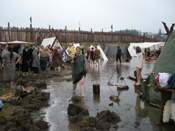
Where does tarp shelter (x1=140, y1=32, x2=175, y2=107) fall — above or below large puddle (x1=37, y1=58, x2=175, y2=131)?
above

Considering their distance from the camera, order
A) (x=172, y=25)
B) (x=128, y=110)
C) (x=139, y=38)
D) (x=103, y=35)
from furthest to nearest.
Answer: (x=139, y=38) → (x=103, y=35) → (x=172, y=25) → (x=128, y=110)

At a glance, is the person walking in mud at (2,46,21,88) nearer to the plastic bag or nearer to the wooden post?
the wooden post

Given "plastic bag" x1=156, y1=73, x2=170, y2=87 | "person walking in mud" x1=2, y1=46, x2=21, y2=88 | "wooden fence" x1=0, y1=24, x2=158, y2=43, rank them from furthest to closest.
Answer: "wooden fence" x1=0, y1=24, x2=158, y2=43, "person walking in mud" x1=2, y1=46, x2=21, y2=88, "plastic bag" x1=156, y1=73, x2=170, y2=87

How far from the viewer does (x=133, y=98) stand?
6.89 metres

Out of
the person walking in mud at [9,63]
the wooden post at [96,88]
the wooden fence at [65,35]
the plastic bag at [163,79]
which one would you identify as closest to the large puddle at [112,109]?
the wooden post at [96,88]

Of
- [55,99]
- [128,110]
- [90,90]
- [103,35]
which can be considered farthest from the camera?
[103,35]

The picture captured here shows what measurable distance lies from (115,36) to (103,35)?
305cm

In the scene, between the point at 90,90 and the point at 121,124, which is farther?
the point at 90,90

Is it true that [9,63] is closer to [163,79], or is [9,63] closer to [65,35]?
[163,79]

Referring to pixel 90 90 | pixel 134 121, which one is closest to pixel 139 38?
pixel 90 90

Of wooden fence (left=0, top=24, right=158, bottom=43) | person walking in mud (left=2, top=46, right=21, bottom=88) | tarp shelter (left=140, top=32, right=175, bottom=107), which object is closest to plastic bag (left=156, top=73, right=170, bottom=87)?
tarp shelter (left=140, top=32, right=175, bottom=107)

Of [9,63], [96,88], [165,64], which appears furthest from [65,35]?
[165,64]

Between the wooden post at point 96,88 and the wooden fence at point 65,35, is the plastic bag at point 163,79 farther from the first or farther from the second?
the wooden fence at point 65,35

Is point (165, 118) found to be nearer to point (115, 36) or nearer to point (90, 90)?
point (90, 90)
